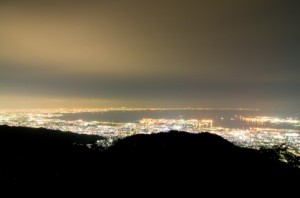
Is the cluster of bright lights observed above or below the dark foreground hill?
below

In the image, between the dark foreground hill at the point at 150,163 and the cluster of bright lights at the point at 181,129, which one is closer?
the dark foreground hill at the point at 150,163

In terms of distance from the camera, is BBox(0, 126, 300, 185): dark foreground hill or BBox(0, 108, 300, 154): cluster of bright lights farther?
BBox(0, 108, 300, 154): cluster of bright lights

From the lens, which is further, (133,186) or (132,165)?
(132,165)

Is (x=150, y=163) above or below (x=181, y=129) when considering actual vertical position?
above

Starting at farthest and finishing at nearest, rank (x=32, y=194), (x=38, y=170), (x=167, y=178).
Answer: (x=38, y=170)
(x=167, y=178)
(x=32, y=194)

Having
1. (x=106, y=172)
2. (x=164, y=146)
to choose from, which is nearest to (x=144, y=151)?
(x=164, y=146)

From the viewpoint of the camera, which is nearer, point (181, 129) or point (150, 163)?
point (150, 163)

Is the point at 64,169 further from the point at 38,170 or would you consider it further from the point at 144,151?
the point at 144,151

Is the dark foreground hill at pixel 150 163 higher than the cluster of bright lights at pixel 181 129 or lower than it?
higher
